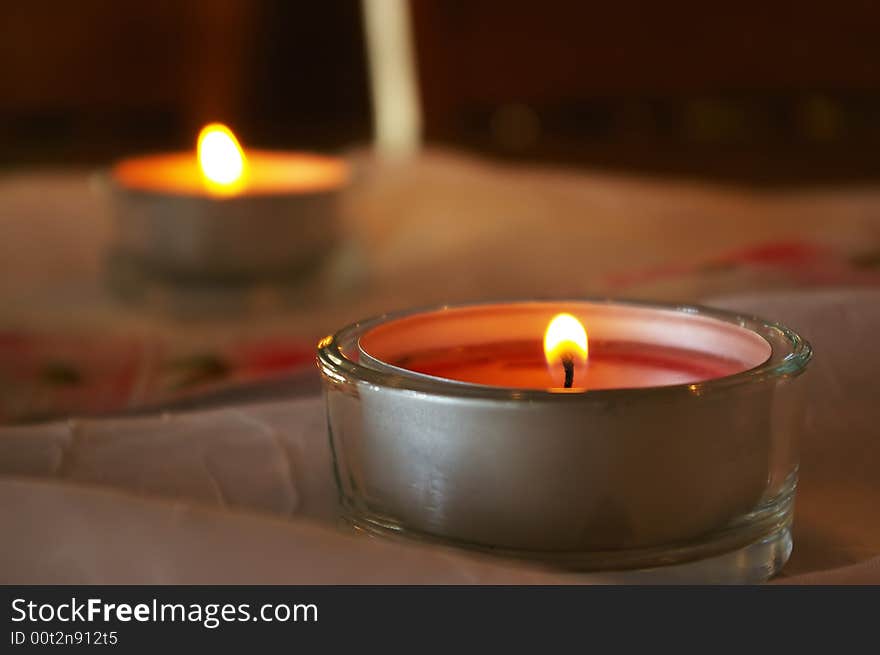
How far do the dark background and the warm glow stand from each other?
110 cm

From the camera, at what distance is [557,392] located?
261mm

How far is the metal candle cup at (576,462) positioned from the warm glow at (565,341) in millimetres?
54

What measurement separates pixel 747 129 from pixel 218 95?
770 mm

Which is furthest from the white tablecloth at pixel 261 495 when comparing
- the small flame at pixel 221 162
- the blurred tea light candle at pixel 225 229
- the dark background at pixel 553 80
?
the dark background at pixel 553 80

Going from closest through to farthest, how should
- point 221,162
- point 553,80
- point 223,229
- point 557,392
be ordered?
→ point 557,392 < point 223,229 < point 221,162 < point 553,80

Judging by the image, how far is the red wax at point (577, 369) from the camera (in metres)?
0.34

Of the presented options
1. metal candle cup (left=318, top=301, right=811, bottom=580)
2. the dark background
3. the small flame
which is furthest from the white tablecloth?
the dark background

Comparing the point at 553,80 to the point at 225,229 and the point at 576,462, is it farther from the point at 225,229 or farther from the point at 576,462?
the point at 576,462

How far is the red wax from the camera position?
34 cm

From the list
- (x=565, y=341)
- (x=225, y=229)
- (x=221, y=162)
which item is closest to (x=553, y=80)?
(x=221, y=162)

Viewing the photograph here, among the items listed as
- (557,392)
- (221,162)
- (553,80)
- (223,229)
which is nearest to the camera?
(557,392)

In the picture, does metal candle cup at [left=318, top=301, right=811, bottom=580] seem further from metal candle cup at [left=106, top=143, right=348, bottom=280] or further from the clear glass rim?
metal candle cup at [left=106, top=143, right=348, bottom=280]

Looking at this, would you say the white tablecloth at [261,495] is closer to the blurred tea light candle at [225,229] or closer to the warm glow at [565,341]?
the warm glow at [565,341]

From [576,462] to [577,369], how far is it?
2.8 inches
